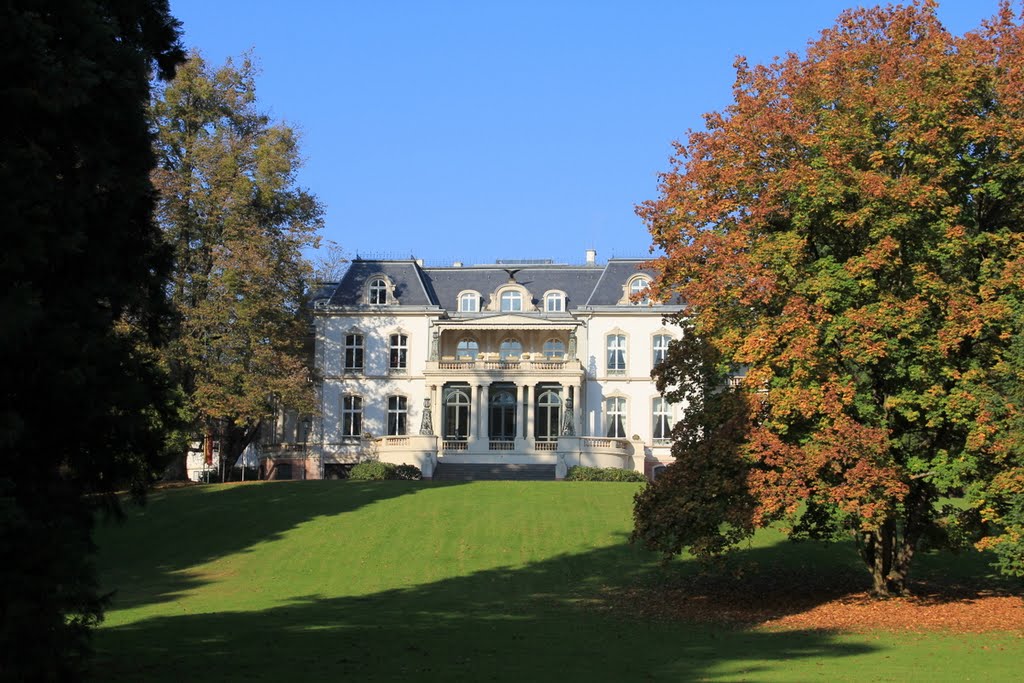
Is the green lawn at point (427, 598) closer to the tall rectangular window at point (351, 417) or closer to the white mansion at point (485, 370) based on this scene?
the white mansion at point (485, 370)

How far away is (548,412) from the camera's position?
51938mm

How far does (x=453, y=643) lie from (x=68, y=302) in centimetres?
758

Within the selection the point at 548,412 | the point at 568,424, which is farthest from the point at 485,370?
the point at 568,424

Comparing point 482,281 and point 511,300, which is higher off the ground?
point 482,281

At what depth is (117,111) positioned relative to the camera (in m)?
12.3

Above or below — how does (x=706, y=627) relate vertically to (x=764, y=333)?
below

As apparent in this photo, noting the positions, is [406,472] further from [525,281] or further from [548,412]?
[525,281]

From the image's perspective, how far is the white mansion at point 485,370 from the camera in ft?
165

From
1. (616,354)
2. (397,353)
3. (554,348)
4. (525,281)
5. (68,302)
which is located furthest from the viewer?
(525,281)

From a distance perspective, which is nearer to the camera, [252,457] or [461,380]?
[461,380]

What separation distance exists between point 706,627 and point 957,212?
27.0ft

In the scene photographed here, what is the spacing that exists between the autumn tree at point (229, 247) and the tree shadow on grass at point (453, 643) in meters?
18.6

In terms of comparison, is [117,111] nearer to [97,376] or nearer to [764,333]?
[97,376]

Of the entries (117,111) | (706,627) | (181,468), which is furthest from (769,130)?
(181,468)
